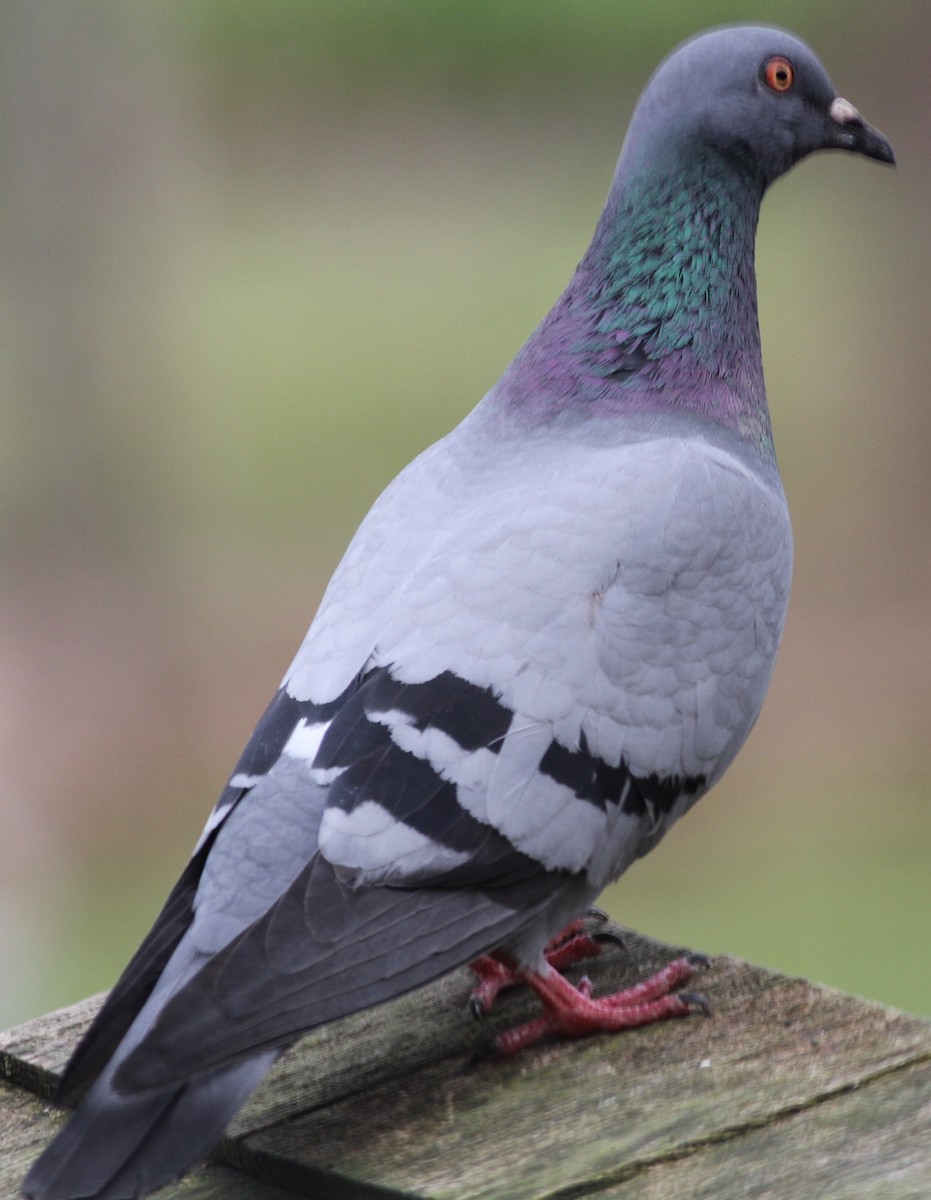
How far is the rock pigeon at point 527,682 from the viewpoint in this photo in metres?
2.31

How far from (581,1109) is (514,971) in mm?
449

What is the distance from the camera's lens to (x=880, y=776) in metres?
9.84

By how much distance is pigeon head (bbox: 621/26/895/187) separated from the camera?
3305 millimetres

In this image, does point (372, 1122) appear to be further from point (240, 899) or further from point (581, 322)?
point (581, 322)

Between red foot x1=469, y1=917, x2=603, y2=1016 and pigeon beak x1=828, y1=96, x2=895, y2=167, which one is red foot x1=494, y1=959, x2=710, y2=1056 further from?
pigeon beak x1=828, y1=96, x2=895, y2=167

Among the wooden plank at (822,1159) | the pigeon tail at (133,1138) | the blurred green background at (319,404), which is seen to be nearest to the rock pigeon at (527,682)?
the pigeon tail at (133,1138)

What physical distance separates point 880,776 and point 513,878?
7639 mm

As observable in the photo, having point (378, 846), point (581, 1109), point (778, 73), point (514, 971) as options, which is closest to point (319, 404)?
point (778, 73)

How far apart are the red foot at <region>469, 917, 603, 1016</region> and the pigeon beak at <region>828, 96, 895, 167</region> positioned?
1.77 metres

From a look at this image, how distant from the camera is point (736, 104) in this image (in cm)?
333

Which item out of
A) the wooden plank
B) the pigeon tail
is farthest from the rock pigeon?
the wooden plank

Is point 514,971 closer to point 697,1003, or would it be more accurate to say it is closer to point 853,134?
point 697,1003

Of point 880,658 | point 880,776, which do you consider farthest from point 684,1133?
point 880,658

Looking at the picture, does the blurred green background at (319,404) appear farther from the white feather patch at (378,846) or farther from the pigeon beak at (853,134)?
the white feather patch at (378,846)
